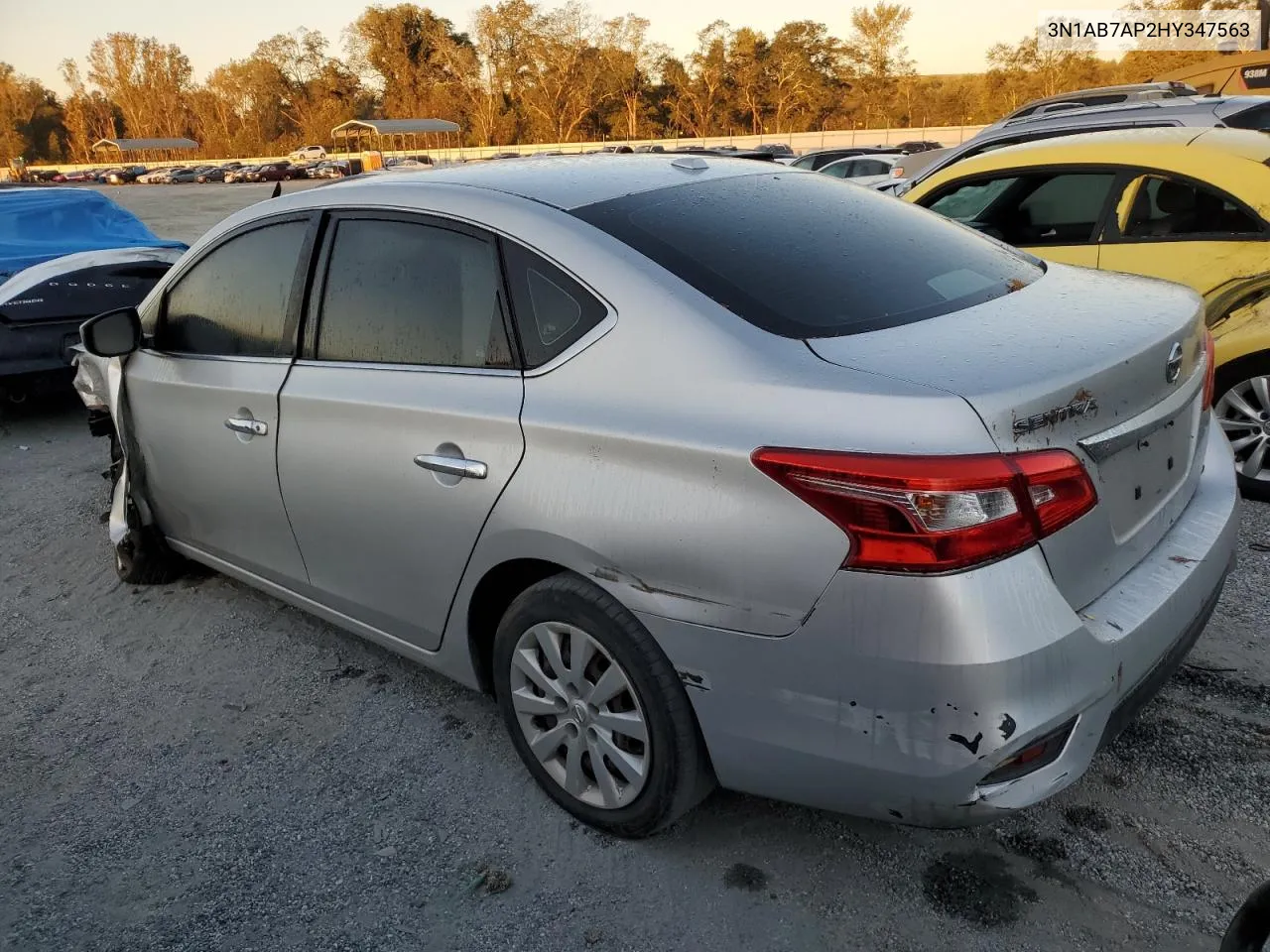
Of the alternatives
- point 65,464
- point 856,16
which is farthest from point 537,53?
point 65,464

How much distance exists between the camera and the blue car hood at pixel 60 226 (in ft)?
25.0

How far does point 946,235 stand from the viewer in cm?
285

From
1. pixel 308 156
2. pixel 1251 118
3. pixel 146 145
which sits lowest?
pixel 1251 118

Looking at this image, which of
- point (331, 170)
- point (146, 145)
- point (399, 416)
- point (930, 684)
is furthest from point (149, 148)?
point (930, 684)

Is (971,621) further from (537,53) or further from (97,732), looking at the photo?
(537,53)

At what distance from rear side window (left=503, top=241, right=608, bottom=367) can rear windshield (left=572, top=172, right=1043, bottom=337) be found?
0.59 feet

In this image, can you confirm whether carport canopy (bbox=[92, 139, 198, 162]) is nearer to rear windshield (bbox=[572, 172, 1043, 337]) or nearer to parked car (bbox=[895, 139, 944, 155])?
parked car (bbox=[895, 139, 944, 155])

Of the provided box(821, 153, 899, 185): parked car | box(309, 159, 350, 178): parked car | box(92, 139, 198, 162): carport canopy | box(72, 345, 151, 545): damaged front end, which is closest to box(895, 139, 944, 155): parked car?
box(821, 153, 899, 185): parked car

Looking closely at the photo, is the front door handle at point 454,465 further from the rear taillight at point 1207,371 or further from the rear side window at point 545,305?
the rear taillight at point 1207,371

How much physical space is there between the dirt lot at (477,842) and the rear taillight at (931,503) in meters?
0.92

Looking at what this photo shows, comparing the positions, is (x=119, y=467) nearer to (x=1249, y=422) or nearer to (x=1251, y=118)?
(x=1249, y=422)

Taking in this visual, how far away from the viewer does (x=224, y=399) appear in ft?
10.5

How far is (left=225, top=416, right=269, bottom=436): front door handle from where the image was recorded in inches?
120

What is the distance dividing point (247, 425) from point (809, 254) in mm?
1884
